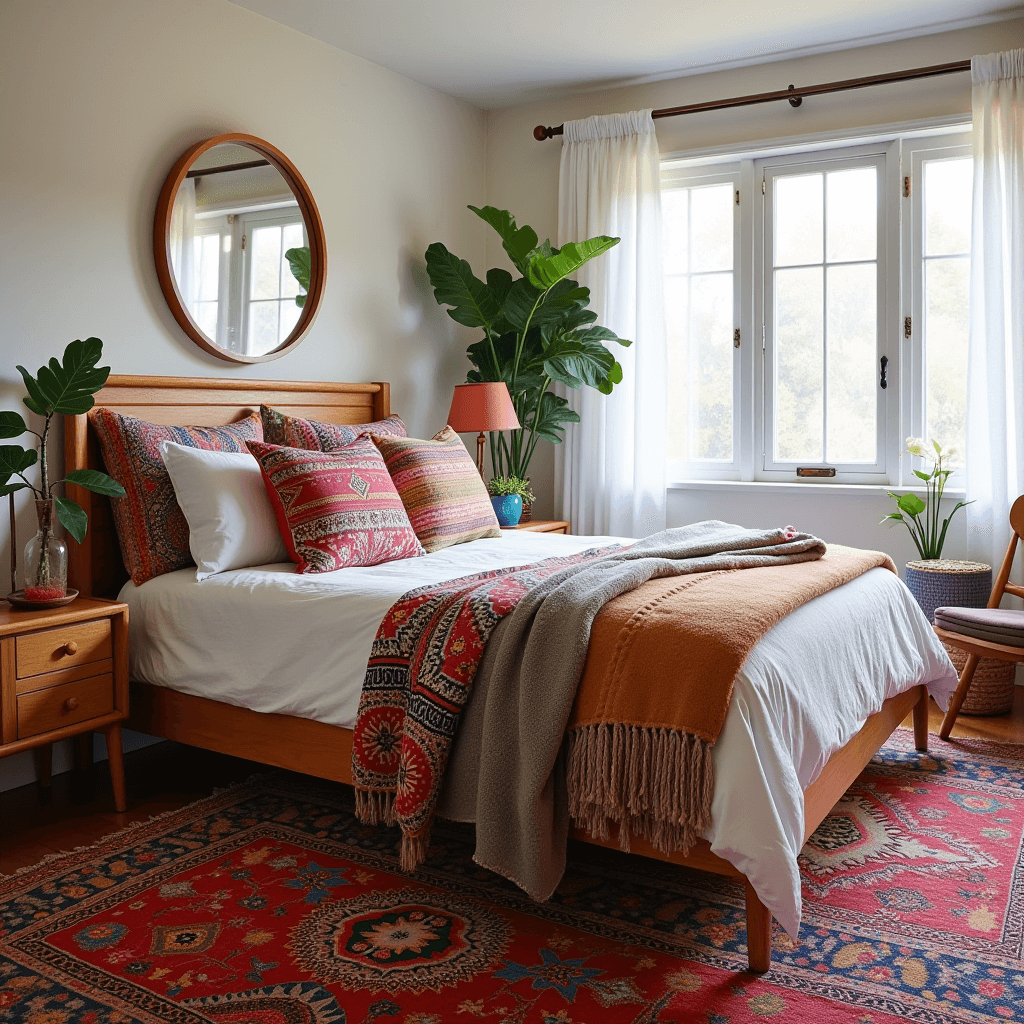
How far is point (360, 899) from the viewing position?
2.30 metres

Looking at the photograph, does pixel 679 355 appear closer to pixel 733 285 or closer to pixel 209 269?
pixel 733 285

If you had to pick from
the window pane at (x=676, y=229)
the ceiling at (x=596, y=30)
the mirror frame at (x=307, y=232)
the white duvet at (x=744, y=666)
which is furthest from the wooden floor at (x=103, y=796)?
the ceiling at (x=596, y=30)

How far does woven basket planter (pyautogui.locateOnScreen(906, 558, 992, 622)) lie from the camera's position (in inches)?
151

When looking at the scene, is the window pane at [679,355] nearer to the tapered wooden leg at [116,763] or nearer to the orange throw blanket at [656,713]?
the orange throw blanket at [656,713]

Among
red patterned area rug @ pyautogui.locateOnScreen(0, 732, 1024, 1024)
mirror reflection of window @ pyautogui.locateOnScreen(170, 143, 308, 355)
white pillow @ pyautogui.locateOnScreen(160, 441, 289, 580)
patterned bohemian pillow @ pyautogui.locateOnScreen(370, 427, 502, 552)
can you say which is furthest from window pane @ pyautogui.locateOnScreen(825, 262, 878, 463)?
white pillow @ pyautogui.locateOnScreen(160, 441, 289, 580)

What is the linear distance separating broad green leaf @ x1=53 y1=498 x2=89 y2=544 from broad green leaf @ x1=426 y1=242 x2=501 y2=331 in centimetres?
222

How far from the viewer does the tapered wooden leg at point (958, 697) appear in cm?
343

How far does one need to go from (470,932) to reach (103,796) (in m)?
1.41

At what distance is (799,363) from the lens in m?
4.56

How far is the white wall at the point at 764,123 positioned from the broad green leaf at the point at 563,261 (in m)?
0.71

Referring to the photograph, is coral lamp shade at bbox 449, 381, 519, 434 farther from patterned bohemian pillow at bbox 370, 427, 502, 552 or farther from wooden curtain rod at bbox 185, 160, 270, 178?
wooden curtain rod at bbox 185, 160, 270, 178

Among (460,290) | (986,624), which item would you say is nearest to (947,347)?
(986,624)

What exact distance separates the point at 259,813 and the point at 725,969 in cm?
140

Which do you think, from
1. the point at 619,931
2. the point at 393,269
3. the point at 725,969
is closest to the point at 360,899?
the point at 619,931
